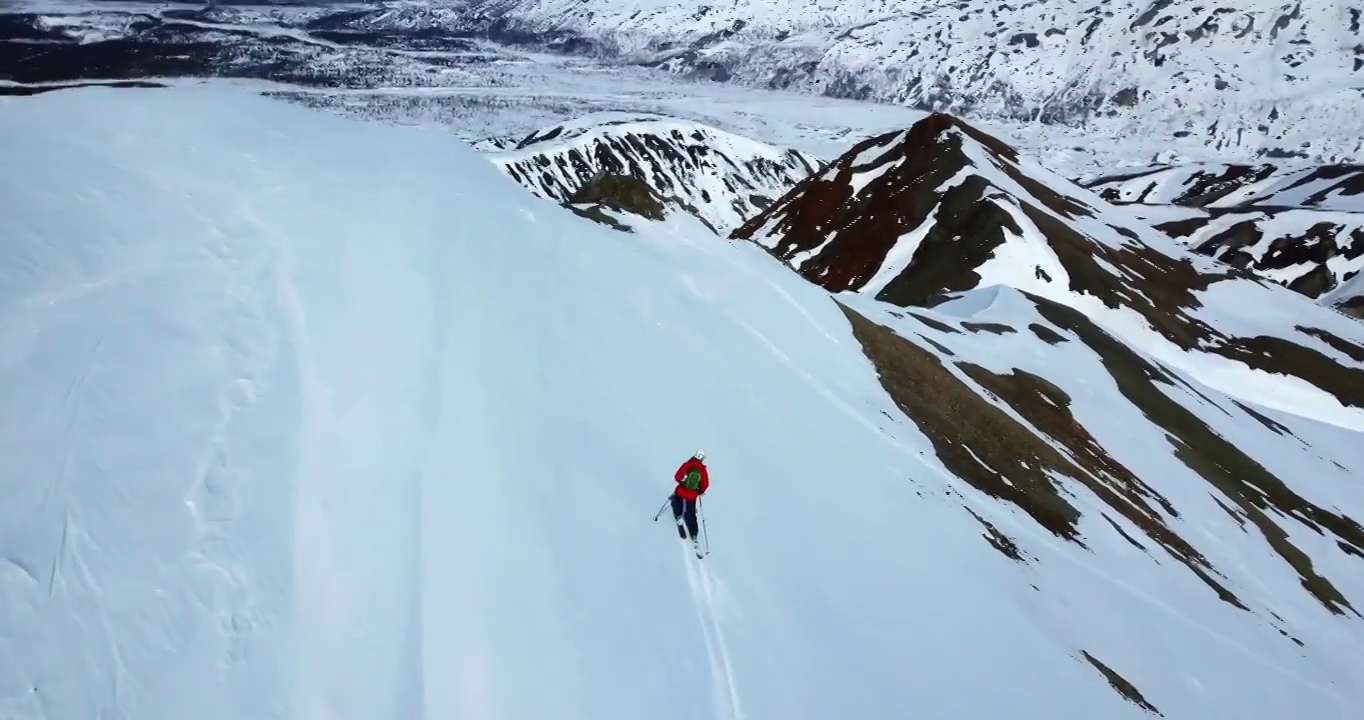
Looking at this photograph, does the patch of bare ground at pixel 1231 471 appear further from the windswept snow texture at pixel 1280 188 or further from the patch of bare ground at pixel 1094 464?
the windswept snow texture at pixel 1280 188

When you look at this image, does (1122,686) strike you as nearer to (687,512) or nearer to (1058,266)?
(687,512)

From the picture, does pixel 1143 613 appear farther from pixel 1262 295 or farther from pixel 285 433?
pixel 1262 295

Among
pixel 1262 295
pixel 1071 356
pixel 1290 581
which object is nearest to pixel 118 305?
pixel 1290 581

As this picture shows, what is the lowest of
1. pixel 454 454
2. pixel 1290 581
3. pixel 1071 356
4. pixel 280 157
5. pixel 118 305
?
pixel 1290 581

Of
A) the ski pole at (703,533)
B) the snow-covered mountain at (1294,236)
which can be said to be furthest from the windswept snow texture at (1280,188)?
the ski pole at (703,533)

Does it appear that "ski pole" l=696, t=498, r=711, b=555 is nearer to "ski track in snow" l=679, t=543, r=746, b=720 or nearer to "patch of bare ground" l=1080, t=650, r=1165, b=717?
"ski track in snow" l=679, t=543, r=746, b=720

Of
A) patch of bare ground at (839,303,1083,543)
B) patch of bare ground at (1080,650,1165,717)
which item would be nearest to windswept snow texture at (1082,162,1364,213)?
patch of bare ground at (839,303,1083,543)

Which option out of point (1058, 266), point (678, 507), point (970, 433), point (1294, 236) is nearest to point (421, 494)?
point (678, 507)
